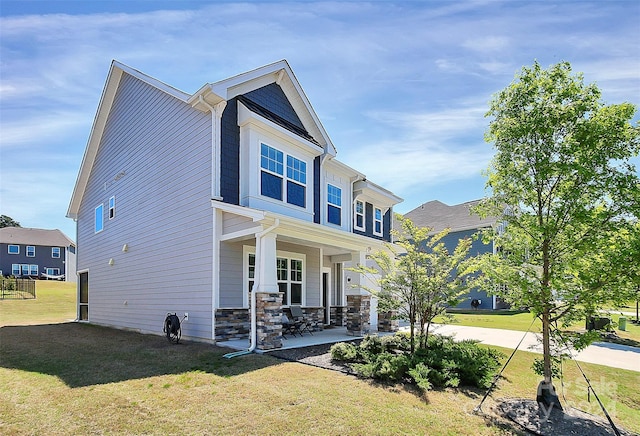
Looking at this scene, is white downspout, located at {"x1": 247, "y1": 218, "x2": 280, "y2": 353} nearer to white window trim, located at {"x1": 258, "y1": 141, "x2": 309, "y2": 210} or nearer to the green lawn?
the green lawn

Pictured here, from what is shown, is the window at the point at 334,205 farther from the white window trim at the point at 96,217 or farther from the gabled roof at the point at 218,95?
the white window trim at the point at 96,217

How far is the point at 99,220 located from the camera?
16.7 meters

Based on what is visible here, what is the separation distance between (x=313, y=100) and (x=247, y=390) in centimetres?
1081

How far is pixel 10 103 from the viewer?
40.7 ft

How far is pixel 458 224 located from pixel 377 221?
38.2ft

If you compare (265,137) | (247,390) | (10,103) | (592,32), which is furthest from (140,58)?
(592,32)

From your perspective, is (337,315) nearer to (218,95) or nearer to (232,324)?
(232,324)

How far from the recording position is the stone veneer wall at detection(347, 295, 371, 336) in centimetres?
1157

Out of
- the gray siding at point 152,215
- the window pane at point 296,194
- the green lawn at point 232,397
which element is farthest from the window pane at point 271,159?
the green lawn at point 232,397

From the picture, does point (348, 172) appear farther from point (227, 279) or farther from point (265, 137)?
point (227, 279)

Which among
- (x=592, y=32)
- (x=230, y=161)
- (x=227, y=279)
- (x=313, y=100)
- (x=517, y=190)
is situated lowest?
(x=227, y=279)

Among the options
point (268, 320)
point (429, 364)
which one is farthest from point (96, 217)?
point (429, 364)

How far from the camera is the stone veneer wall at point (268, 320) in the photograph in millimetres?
8609

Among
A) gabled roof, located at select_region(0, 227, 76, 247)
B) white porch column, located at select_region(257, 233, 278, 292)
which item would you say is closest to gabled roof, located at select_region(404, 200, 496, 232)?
white porch column, located at select_region(257, 233, 278, 292)
